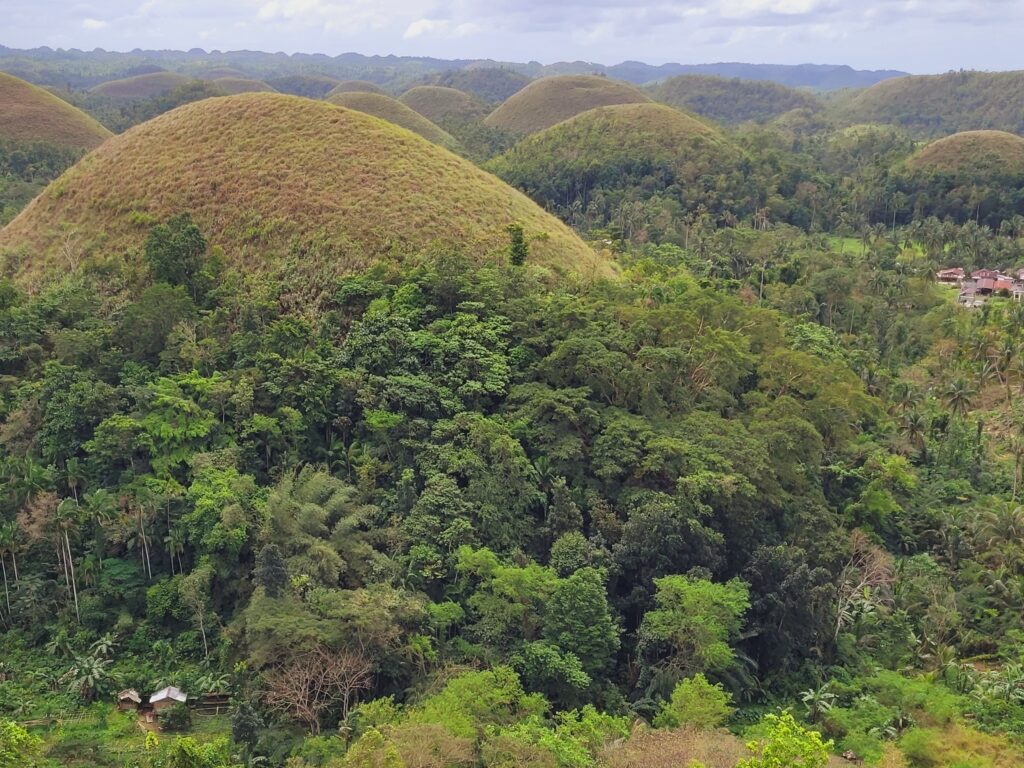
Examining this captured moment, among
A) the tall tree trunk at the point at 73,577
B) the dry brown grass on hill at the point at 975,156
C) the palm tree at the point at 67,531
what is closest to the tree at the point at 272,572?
the tall tree trunk at the point at 73,577

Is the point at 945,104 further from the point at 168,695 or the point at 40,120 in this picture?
the point at 168,695

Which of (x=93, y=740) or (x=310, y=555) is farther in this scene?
(x=310, y=555)

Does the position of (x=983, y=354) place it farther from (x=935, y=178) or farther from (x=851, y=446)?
(x=935, y=178)

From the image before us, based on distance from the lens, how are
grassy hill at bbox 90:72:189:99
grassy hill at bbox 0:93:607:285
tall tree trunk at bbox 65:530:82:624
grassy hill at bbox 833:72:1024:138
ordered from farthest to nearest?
grassy hill at bbox 90:72:189:99 < grassy hill at bbox 833:72:1024:138 < grassy hill at bbox 0:93:607:285 < tall tree trunk at bbox 65:530:82:624

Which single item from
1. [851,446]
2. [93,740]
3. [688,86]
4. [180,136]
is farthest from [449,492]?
[688,86]

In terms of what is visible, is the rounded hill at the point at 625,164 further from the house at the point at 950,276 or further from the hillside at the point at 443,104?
the hillside at the point at 443,104

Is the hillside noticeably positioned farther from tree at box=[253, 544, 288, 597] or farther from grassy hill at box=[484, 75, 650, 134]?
tree at box=[253, 544, 288, 597]

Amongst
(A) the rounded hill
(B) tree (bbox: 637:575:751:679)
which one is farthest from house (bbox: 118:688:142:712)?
(A) the rounded hill
